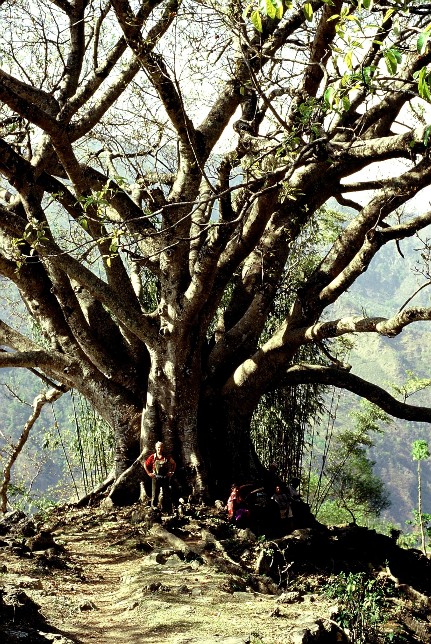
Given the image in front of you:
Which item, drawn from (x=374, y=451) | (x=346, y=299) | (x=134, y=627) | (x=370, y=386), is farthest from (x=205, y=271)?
(x=346, y=299)

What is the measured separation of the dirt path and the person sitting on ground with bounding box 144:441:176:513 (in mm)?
1220

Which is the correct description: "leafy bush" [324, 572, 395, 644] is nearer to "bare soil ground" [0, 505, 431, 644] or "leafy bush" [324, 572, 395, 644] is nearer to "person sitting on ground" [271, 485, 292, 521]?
"bare soil ground" [0, 505, 431, 644]

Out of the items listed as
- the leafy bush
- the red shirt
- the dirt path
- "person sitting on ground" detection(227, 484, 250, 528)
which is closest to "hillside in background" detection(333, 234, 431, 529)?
the red shirt

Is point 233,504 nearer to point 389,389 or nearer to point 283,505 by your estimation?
point 283,505

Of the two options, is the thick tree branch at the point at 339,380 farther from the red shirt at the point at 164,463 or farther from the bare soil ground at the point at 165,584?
the bare soil ground at the point at 165,584

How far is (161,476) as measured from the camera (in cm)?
Answer: 838

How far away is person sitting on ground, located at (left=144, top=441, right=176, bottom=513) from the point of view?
8305 millimetres

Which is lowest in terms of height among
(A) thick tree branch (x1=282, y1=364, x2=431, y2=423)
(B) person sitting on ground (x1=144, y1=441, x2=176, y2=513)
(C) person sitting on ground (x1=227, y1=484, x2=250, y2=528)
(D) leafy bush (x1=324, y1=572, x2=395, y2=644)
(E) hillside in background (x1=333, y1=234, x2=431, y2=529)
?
(D) leafy bush (x1=324, y1=572, x2=395, y2=644)

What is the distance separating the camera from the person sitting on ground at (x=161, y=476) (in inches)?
327

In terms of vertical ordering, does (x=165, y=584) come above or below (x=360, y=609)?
above

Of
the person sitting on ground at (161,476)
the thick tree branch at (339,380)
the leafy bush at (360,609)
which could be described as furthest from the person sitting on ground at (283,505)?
the leafy bush at (360,609)

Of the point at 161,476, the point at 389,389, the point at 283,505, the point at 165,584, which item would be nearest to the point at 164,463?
the point at 161,476

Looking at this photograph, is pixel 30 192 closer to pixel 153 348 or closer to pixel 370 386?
pixel 153 348

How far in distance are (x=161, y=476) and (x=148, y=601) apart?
11.0 feet
